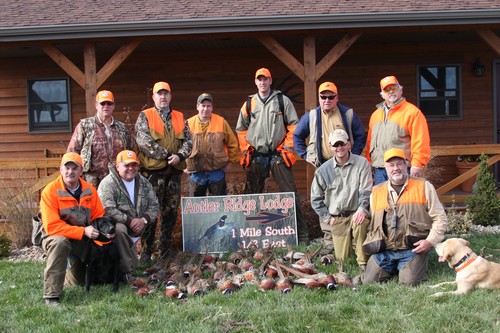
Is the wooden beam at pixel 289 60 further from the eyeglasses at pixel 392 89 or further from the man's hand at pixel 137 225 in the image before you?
the man's hand at pixel 137 225

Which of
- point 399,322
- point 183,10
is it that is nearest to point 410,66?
point 183,10

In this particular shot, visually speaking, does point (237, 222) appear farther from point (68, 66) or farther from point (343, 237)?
point (68, 66)

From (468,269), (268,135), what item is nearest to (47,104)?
(268,135)

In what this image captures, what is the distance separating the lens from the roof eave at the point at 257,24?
796 cm

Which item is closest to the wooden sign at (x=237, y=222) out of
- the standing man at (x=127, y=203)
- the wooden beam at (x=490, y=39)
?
the standing man at (x=127, y=203)

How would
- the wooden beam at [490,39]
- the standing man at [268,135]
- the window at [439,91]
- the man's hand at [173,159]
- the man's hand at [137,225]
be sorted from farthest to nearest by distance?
the window at [439,91] → the wooden beam at [490,39] → the standing man at [268,135] → the man's hand at [173,159] → the man's hand at [137,225]

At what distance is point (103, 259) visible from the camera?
5.30m

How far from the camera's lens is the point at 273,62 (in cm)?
1090

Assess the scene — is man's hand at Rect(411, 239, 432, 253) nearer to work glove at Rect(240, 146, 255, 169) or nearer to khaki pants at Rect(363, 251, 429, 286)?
khaki pants at Rect(363, 251, 429, 286)

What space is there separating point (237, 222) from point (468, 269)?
3.02m

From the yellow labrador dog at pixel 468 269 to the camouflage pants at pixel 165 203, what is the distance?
327 centimetres

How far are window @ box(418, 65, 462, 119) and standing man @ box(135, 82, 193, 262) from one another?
20.8 ft

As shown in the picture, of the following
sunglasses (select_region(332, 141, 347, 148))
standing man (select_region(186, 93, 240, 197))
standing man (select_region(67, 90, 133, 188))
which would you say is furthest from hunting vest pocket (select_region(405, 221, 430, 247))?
standing man (select_region(67, 90, 133, 188))

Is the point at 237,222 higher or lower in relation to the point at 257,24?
lower
